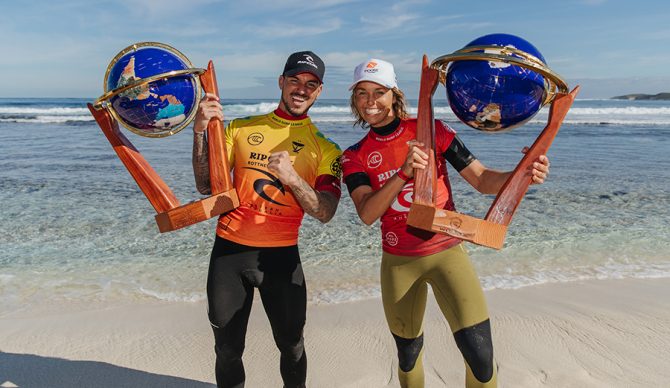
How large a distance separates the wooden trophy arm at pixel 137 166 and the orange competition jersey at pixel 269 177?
0.45 m

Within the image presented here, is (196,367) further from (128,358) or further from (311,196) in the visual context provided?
(311,196)

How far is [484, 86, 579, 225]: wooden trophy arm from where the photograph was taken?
8.91ft

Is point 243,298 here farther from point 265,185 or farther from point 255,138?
point 255,138

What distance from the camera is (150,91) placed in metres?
2.72

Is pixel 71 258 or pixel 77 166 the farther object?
pixel 77 166

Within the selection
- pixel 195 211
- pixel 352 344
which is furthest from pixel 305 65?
pixel 352 344

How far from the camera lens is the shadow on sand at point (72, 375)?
4.05m

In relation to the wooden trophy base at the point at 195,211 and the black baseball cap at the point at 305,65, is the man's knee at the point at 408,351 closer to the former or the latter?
the wooden trophy base at the point at 195,211

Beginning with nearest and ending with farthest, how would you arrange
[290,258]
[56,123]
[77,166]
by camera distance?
1. [290,258]
2. [77,166]
3. [56,123]

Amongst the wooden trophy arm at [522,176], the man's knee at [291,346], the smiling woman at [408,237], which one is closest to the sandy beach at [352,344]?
the man's knee at [291,346]

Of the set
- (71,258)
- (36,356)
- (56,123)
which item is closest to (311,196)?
(36,356)

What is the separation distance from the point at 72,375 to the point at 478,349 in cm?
327

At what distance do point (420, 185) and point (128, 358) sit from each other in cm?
317

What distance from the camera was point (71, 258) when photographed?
21.7 feet
